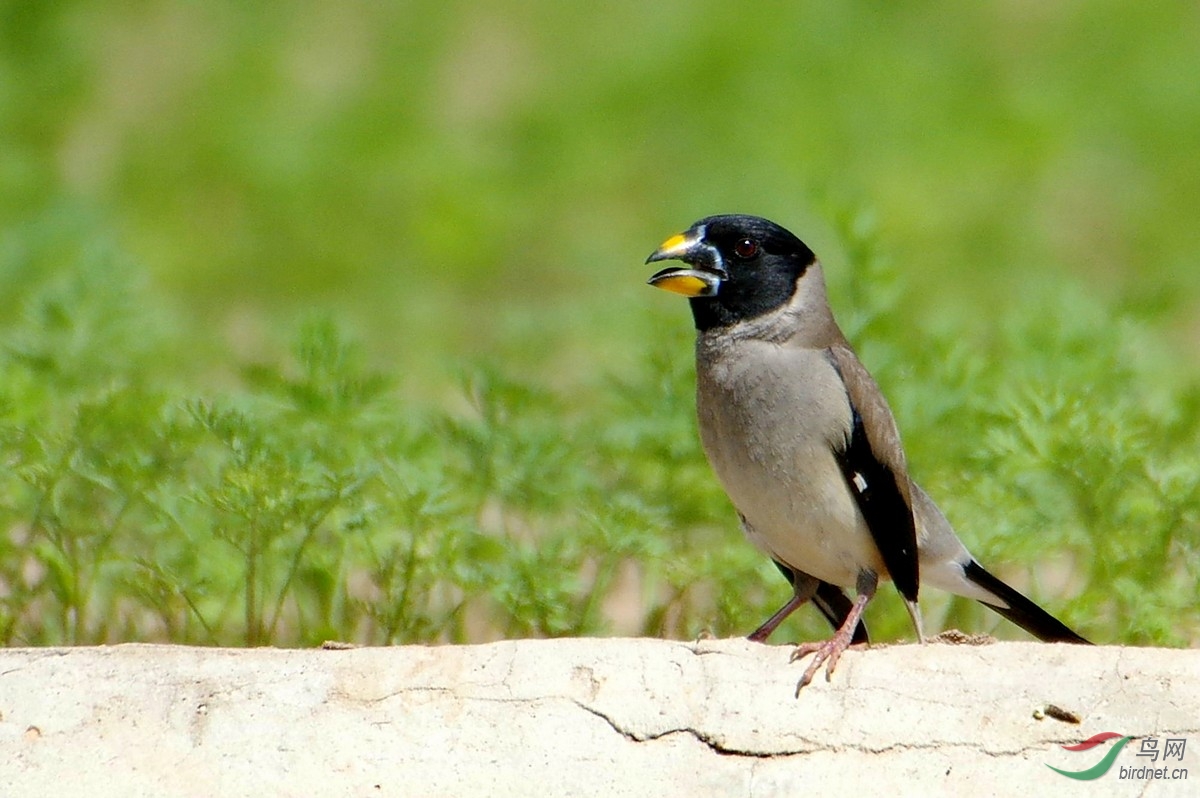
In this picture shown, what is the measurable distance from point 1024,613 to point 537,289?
6.08 meters

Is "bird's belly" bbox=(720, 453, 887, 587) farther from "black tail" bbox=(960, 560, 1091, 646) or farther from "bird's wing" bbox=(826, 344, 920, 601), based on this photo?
"black tail" bbox=(960, 560, 1091, 646)

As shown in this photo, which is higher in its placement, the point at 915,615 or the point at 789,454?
the point at 789,454

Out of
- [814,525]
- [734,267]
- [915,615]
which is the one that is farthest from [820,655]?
[734,267]

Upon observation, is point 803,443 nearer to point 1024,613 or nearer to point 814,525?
point 814,525

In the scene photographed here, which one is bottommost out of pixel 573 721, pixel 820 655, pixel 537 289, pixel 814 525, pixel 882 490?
pixel 573 721

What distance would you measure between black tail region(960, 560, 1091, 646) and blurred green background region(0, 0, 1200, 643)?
0.20 m

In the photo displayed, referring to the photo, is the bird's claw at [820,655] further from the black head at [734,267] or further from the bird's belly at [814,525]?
the black head at [734,267]

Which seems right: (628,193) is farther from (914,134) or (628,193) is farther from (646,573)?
(646,573)

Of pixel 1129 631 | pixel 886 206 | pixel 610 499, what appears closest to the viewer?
pixel 1129 631

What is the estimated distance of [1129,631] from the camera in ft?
18.7

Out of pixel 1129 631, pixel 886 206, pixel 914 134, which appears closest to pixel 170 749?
pixel 1129 631

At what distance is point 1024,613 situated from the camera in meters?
5.68

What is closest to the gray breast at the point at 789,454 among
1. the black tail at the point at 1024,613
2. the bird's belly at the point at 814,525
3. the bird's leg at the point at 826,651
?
the bird's belly at the point at 814,525

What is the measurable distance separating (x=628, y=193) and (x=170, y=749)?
823cm
